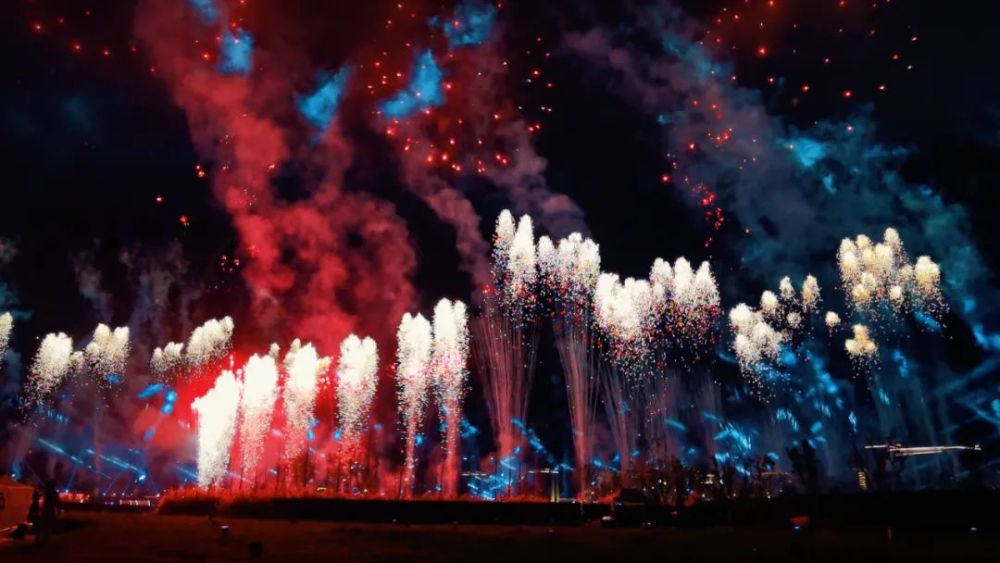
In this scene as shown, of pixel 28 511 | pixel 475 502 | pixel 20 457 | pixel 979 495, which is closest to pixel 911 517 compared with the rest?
pixel 979 495

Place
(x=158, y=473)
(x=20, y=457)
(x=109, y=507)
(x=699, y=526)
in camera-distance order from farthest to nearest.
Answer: (x=158, y=473) → (x=20, y=457) → (x=109, y=507) → (x=699, y=526)

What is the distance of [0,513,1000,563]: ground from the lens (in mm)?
13469

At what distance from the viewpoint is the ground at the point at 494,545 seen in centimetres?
1347

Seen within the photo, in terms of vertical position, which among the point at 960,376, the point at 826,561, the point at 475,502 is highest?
the point at 960,376

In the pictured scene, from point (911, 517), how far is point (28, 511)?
80.5 ft

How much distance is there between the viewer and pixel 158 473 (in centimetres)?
6078

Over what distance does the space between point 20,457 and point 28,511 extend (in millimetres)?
47019

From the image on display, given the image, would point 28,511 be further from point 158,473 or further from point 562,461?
point 562,461

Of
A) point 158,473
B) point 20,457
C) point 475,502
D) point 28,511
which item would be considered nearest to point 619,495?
point 475,502

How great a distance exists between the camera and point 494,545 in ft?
54.0

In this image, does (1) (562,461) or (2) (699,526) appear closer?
(2) (699,526)

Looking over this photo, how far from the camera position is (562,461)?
6462 centimetres

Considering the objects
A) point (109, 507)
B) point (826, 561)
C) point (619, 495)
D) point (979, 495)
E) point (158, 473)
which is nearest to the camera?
point (826, 561)

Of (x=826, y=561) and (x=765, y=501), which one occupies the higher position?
(x=765, y=501)
